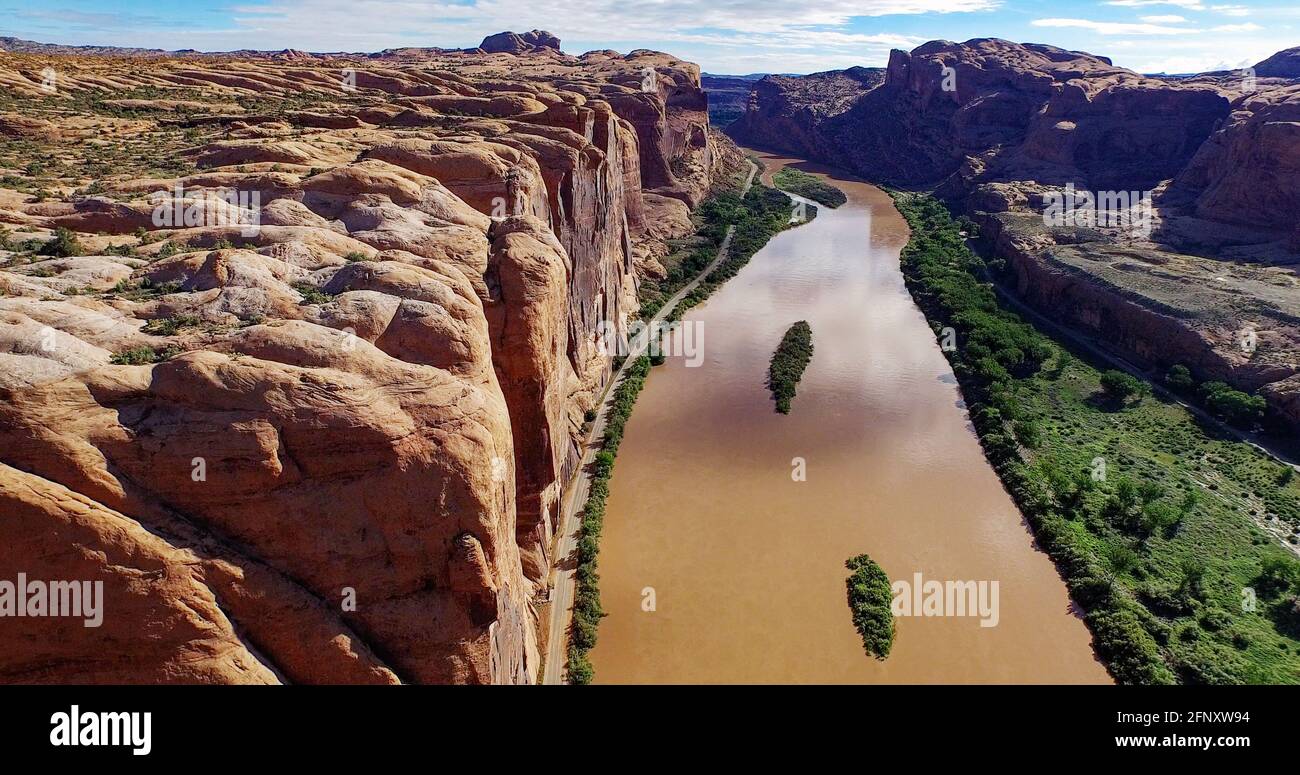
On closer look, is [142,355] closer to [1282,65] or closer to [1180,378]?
[1180,378]

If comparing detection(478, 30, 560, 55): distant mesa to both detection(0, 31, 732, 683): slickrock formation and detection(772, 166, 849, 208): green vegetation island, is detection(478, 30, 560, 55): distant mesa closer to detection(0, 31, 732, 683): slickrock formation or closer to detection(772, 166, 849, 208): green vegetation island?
detection(772, 166, 849, 208): green vegetation island

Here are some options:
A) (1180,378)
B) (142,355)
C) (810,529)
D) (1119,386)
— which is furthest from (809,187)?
(142,355)

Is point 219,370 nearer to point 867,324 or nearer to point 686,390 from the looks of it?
point 686,390

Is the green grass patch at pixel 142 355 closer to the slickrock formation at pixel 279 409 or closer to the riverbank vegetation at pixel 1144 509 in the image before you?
the slickrock formation at pixel 279 409

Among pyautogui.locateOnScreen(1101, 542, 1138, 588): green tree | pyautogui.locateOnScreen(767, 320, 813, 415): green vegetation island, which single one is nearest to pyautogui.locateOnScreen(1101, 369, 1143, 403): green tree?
pyautogui.locateOnScreen(1101, 542, 1138, 588): green tree

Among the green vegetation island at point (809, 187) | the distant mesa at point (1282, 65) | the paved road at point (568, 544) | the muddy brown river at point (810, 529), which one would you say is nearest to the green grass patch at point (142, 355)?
the paved road at point (568, 544)

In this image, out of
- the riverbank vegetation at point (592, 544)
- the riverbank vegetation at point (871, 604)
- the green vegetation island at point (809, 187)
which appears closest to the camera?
the riverbank vegetation at point (592, 544)
